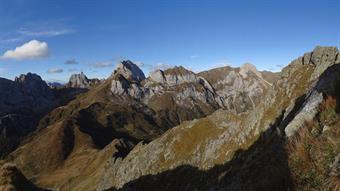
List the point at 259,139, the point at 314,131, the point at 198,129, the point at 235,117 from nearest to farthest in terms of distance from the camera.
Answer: the point at 314,131 < the point at 259,139 < the point at 235,117 < the point at 198,129

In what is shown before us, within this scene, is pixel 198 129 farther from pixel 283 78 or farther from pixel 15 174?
pixel 15 174

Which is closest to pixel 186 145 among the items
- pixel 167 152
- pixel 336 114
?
pixel 167 152

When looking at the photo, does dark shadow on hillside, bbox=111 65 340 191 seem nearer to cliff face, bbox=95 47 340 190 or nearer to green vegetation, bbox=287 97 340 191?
cliff face, bbox=95 47 340 190

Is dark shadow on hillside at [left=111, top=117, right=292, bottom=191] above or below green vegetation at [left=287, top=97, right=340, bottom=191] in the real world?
below

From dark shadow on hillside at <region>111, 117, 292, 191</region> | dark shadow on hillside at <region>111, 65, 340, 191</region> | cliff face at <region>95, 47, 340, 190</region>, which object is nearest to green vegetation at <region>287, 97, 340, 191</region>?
cliff face at <region>95, 47, 340, 190</region>

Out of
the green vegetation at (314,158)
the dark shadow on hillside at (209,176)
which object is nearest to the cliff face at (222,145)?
the dark shadow on hillside at (209,176)

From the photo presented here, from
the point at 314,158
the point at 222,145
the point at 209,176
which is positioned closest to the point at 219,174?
the point at 209,176

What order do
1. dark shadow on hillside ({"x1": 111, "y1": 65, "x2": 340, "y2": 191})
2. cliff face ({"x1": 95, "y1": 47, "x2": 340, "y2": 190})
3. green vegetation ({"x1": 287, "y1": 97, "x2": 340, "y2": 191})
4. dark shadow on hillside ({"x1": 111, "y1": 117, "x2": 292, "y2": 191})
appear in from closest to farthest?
green vegetation ({"x1": 287, "y1": 97, "x2": 340, "y2": 191}) → dark shadow on hillside ({"x1": 111, "y1": 65, "x2": 340, "y2": 191}) → dark shadow on hillside ({"x1": 111, "y1": 117, "x2": 292, "y2": 191}) → cliff face ({"x1": 95, "y1": 47, "x2": 340, "y2": 190})

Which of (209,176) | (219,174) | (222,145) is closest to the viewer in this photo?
(219,174)

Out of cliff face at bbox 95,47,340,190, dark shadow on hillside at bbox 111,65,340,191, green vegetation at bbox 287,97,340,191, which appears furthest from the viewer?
cliff face at bbox 95,47,340,190

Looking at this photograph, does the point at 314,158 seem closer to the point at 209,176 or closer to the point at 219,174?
the point at 219,174

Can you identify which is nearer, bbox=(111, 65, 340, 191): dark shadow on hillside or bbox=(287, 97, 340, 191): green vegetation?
bbox=(287, 97, 340, 191): green vegetation
